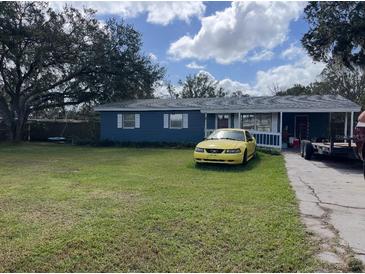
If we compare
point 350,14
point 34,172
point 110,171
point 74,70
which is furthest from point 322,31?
point 74,70

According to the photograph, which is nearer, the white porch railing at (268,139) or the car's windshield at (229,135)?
the car's windshield at (229,135)

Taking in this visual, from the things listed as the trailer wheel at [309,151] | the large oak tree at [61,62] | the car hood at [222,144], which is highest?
the large oak tree at [61,62]

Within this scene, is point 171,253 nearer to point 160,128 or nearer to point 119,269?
point 119,269

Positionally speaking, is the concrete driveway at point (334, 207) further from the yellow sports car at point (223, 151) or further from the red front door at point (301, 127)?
the red front door at point (301, 127)

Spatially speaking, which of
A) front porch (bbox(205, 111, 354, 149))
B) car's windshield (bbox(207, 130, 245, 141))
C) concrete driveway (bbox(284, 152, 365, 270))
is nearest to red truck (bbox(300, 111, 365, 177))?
concrete driveway (bbox(284, 152, 365, 270))

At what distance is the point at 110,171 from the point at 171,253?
6828 mm

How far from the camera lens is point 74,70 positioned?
2645cm

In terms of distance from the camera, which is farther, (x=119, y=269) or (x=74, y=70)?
(x=74, y=70)

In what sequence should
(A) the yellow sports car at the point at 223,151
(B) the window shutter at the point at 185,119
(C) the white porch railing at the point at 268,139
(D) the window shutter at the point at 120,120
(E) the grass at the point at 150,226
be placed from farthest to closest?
(D) the window shutter at the point at 120,120, (B) the window shutter at the point at 185,119, (C) the white porch railing at the point at 268,139, (A) the yellow sports car at the point at 223,151, (E) the grass at the point at 150,226

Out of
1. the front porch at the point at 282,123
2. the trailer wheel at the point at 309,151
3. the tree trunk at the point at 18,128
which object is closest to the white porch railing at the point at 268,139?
the front porch at the point at 282,123

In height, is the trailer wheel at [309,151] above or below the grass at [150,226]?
above

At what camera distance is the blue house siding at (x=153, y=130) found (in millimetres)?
22781

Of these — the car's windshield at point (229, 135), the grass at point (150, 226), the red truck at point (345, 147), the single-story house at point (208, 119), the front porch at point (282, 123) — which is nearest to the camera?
the grass at point (150, 226)

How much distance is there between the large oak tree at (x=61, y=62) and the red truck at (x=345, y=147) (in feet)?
54.2
